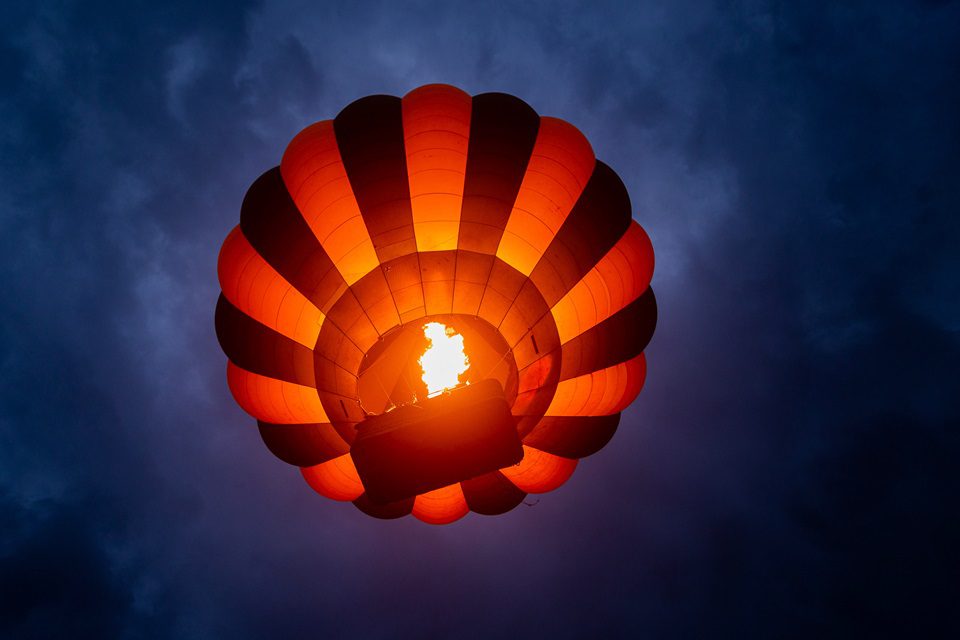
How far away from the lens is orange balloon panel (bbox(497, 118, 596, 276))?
536 centimetres

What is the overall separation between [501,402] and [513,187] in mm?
2263

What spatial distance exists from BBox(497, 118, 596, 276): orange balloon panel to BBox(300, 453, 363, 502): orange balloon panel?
9.93 feet

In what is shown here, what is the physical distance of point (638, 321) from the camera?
582 centimetres

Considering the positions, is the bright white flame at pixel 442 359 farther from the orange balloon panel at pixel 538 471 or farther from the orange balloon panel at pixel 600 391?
the orange balloon panel at pixel 538 471

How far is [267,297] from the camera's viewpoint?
547 centimetres

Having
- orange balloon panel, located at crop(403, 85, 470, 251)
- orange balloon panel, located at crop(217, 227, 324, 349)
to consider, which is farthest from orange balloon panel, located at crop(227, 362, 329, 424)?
orange balloon panel, located at crop(403, 85, 470, 251)

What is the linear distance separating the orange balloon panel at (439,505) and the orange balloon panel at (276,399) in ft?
6.04

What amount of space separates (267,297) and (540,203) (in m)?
2.83

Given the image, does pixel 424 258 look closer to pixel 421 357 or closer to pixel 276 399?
pixel 421 357

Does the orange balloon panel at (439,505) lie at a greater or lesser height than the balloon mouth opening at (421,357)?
lesser

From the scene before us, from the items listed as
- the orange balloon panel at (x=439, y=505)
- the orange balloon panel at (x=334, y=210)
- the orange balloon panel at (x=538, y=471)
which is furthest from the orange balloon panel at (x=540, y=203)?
the orange balloon panel at (x=439, y=505)

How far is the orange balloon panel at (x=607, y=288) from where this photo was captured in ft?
18.1

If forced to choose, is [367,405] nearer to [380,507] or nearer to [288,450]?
[288,450]

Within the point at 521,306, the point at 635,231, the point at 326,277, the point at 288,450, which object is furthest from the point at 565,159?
the point at 288,450
